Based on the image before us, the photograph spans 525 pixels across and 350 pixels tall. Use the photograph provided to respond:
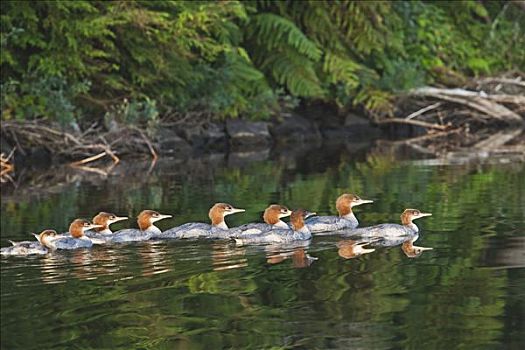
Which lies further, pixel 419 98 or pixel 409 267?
pixel 419 98

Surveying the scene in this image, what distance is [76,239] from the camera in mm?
13242

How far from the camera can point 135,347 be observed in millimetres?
8664

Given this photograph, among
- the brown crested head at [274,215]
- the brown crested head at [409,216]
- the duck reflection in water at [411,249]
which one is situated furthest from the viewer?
the brown crested head at [274,215]

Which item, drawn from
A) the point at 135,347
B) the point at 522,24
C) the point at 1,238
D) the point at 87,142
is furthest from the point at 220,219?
the point at 522,24

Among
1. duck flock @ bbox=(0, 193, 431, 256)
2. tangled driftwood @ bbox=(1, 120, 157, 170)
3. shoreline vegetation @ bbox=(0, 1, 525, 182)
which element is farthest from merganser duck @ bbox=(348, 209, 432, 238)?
tangled driftwood @ bbox=(1, 120, 157, 170)

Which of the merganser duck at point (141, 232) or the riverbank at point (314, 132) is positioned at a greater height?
the riverbank at point (314, 132)

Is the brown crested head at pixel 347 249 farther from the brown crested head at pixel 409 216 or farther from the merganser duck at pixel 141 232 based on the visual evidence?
the merganser duck at pixel 141 232

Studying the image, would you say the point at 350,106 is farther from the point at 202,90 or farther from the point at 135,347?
the point at 135,347

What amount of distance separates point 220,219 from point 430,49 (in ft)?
68.4

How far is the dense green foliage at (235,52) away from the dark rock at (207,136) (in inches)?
16.4

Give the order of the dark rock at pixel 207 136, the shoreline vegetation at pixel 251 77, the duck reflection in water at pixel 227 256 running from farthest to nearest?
the dark rock at pixel 207 136 → the shoreline vegetation at pixel 251 77 → the duck reflection in water at pixel 227 256

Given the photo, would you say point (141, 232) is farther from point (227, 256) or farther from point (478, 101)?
point (478, 101)

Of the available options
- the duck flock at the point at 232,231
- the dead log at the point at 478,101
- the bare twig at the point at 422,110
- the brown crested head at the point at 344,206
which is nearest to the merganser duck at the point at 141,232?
the duck flock at the point at 232,231

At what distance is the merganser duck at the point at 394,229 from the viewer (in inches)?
507
